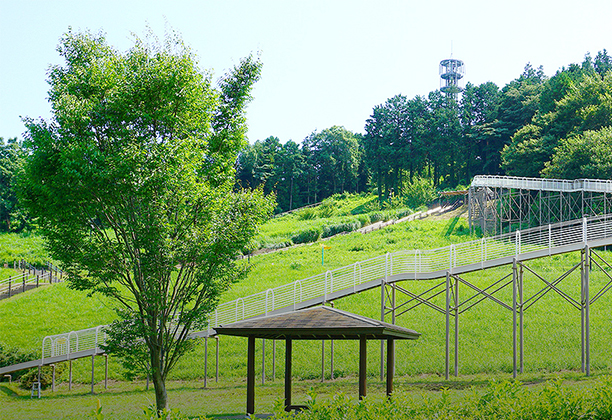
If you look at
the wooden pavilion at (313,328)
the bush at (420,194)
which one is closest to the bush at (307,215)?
the bush at (420,194)

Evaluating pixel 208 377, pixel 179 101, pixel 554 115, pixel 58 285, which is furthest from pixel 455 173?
pixel 179 101

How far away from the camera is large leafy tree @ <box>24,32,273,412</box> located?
42.7ft

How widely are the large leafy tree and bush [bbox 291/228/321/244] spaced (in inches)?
1628

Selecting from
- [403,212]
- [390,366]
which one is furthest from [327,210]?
[390,366]

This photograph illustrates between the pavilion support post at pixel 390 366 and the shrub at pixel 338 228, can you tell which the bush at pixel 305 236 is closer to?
the shrub at pixel 338 228

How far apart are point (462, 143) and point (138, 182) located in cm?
7037

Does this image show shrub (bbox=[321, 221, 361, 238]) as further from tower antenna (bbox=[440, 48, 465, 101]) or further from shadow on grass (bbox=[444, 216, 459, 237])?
tower antenna (bbox=[440, 48, 465, 101])

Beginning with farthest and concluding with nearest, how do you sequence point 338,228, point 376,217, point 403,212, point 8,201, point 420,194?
point 8,201 < point 420,194 < point 403,212 < point 376,217 < point 338,228

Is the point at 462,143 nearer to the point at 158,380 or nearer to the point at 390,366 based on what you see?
the point at 390,366

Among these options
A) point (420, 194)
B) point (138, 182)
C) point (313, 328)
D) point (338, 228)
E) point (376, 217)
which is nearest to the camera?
point (313, 328)

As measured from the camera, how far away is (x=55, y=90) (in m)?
13.5

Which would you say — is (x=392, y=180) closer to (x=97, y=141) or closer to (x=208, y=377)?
(x=208, y=377)

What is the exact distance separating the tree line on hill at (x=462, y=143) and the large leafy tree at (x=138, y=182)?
39583mm

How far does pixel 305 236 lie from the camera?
5659 cm
